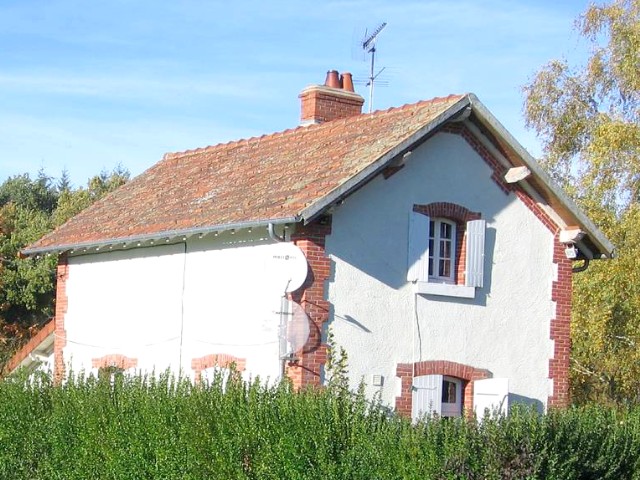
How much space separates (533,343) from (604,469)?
5.95 metres

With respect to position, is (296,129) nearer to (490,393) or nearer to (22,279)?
(490,393)

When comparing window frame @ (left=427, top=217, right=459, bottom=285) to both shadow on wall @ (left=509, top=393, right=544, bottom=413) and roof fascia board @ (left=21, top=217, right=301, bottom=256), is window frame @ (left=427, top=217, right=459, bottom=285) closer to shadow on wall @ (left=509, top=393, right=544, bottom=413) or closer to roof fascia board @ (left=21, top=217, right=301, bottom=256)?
shadow on wall @ (left=509, top=393, right=544, bottom=413)

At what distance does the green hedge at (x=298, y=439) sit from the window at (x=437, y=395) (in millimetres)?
3404

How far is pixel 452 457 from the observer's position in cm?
1037

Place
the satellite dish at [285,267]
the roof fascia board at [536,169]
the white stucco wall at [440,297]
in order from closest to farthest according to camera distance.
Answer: the satellite dish at [285,267]
the white stucco wall at [440,297]
the roof fascia board at [536,169]

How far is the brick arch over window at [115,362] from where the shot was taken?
1889 centimetres

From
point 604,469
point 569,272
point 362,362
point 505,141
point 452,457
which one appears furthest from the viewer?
point 569,272

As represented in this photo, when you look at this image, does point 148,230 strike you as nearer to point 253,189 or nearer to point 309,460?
point 253,189

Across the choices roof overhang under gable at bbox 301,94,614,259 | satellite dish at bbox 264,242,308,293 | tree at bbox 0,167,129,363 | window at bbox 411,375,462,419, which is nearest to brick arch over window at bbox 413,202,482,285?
roof overhang under gable at bbox 301,94,614,259

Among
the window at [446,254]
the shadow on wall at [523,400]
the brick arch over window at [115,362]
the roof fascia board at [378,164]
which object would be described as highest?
the roof fascia board at [378,164]

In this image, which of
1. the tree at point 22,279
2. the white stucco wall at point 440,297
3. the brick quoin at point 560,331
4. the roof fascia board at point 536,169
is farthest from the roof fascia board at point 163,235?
the tree at point 22,279

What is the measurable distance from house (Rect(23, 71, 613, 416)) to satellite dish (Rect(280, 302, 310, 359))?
0.02 metres

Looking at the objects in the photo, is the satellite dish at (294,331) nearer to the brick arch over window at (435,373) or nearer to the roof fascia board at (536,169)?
the brick arch over window at (435,373)

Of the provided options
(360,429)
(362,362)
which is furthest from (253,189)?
(360,429)
